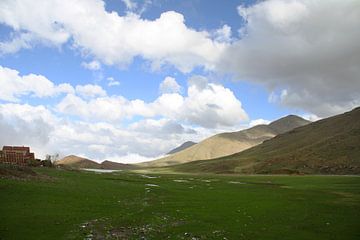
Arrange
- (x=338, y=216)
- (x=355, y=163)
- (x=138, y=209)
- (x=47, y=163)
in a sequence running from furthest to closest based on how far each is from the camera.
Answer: (x=355, y=163) → (x=47, y=163) → (x=138, y=209) → (x=338, y=216)

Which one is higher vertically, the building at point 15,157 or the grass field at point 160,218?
the building at point 15,157

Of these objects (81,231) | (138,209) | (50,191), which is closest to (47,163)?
(50,191)

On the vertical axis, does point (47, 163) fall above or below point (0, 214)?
above

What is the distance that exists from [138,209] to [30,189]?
→ 50.7 feet

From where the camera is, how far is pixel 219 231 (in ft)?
103

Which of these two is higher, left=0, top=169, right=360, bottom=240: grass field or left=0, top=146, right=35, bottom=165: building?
left=0, top=146, right=35, bottom=165: building

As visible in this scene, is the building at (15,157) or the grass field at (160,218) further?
the building at (15,157)

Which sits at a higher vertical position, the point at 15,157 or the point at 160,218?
the point at 15,157

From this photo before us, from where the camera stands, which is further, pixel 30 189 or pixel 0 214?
pixel 30 189

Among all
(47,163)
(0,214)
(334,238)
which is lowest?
(334,238)

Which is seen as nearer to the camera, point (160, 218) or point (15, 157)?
point (160, 218)

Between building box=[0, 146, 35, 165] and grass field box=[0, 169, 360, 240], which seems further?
building box=[0, 146, 35, 165]

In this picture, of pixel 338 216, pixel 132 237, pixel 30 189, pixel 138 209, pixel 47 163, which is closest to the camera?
pixel 132 237

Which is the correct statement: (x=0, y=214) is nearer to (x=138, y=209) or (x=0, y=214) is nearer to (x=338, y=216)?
(x=138, y=209)
